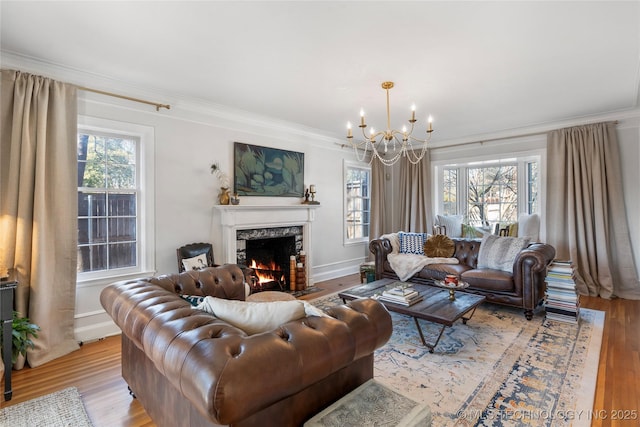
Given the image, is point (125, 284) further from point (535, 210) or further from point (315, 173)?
point (535, 210)

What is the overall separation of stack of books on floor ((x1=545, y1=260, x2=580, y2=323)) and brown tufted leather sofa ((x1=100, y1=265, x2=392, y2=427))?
2877 mm

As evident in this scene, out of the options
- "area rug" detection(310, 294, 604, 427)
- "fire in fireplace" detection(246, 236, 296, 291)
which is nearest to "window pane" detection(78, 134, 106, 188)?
"fire in fireplace" detection(246, 236, 296, 291)

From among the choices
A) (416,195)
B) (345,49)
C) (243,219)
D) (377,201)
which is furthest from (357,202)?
(345,49)

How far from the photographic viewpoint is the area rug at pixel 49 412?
1.78 meters

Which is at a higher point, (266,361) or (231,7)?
(231,7)

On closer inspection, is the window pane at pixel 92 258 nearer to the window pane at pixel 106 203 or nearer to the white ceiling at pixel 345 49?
the window pane at pixel 106 203

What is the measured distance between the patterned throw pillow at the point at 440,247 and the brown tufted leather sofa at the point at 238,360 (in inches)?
128

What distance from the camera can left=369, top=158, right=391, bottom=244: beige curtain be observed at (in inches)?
236

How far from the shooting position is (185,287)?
2029 mm

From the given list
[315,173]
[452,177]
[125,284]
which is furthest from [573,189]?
[125,284]

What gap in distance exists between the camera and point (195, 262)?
3.40 meters

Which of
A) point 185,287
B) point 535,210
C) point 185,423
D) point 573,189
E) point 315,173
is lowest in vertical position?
point 185,423

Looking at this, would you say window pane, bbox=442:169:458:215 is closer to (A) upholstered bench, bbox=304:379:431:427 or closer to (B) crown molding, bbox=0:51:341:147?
(B) crown molding, bbox=0:51:341:147

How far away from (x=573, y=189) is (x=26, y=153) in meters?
6.26
